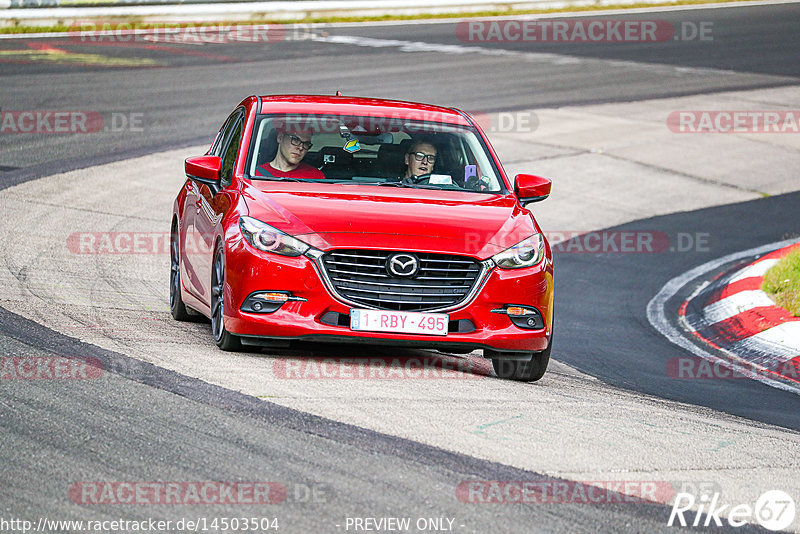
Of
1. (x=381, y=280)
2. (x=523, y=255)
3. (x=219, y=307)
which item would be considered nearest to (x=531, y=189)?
(x=523, y=255)

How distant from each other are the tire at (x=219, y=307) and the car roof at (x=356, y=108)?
1418 millimetres

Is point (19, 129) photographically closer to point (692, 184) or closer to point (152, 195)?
point (152, 195)

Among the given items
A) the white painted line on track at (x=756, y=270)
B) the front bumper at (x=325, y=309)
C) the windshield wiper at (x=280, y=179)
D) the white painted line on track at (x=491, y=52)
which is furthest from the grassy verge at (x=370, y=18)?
the front bumper at (x=325, y=309)

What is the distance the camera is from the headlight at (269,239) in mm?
7242

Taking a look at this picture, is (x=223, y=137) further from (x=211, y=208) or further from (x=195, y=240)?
(x=211, y=208)

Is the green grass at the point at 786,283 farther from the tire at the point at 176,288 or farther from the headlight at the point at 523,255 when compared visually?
the tire at the point at 176,288

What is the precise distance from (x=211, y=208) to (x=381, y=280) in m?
1.53

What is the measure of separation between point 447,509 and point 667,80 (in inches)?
868

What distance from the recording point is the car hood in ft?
23.8

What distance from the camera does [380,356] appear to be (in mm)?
8070

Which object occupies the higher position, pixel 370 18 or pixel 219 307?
pixel 370 18

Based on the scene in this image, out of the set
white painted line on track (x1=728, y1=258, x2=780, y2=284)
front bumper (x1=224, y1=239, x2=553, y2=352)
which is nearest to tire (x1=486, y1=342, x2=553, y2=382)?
front bumper (x1=224, y1=239, x2=553, y2=352)

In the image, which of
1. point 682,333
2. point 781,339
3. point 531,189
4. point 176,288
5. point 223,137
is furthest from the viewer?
point 682,333

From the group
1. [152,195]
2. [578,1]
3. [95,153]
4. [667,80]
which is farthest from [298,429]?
[578,1]
